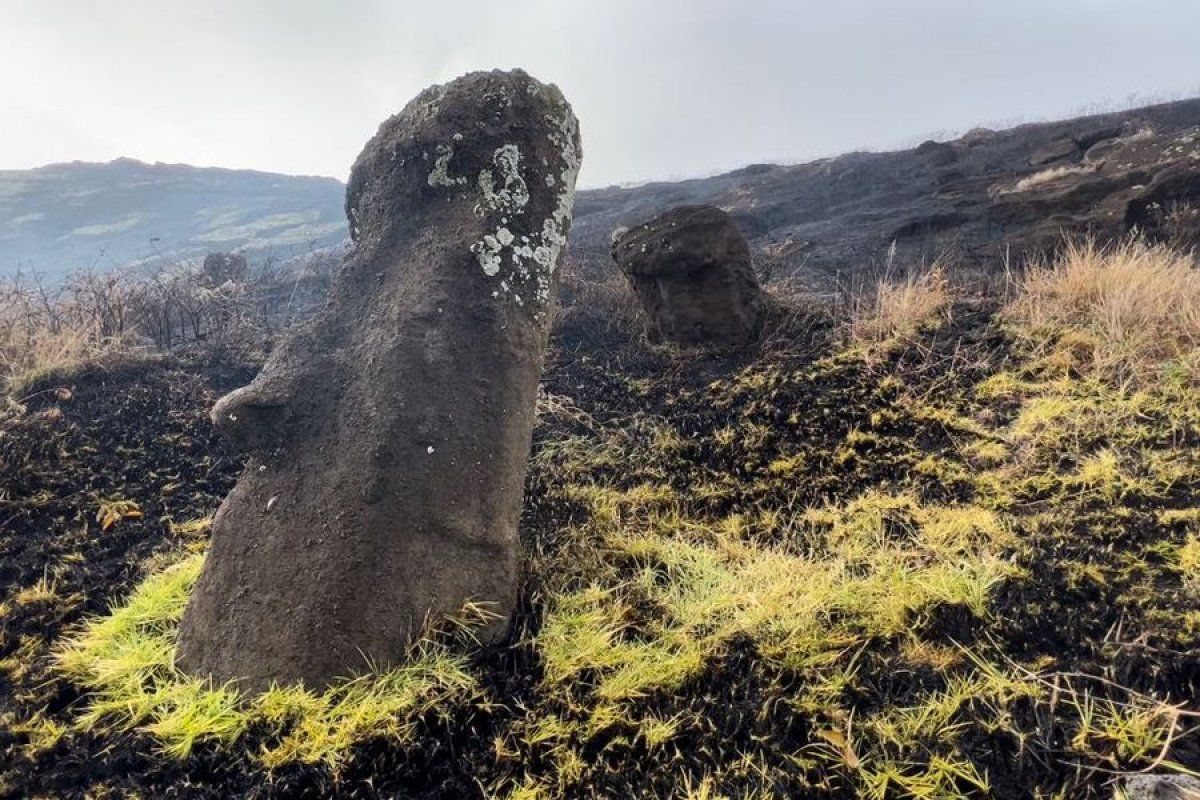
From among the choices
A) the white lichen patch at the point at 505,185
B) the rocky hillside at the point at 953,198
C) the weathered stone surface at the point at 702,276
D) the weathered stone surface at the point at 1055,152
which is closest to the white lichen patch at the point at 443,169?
the white lichen patch at the point at 505,185

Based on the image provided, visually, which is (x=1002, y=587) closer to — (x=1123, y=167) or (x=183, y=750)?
(x=183, y=750)

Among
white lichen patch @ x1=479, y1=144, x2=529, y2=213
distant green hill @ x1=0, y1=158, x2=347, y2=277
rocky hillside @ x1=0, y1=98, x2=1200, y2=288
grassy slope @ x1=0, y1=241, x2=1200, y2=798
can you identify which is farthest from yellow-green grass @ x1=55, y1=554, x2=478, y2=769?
distant green hill @ x1=0, y1=158, x2=347, y2=277

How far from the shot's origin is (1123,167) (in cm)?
818

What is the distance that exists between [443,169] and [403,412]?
122 centimetres

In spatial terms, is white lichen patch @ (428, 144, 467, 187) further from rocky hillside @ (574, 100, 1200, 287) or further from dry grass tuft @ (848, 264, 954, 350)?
rocky hillside @ (574, 100, 1200, 287)

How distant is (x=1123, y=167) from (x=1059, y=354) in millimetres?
6085

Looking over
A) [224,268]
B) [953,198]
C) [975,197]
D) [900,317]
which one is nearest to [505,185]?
[900,317]

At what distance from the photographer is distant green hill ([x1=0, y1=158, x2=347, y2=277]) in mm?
29516

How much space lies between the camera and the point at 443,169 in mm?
3051

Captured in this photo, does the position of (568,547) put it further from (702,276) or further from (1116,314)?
(1116,314)

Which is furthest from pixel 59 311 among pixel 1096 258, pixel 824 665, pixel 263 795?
pixel 1096 258

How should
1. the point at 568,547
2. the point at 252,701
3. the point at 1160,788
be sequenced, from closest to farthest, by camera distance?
the point at 1160,788 < the point at 252,701 < the point at 568,547

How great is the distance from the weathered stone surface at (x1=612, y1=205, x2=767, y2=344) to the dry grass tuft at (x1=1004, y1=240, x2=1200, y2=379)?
1.90m

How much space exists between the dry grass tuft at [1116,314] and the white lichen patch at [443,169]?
357cm
